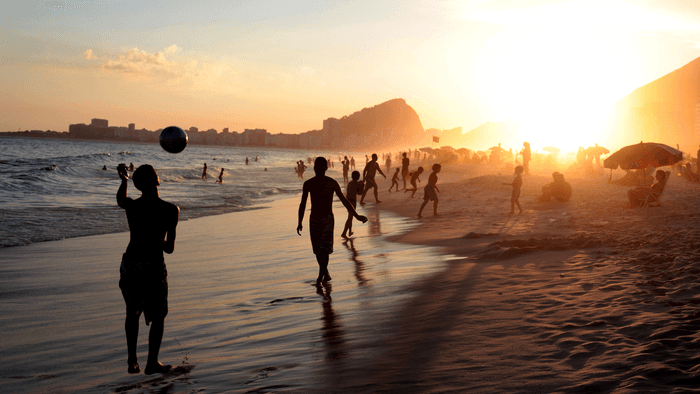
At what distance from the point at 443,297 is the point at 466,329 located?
1235mm

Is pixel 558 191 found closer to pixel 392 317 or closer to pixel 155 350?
pixel 392 317

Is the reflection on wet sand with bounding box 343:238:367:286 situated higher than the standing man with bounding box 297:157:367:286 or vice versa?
the standing man with bounding box 297:157:367:286

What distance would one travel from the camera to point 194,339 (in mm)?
4750

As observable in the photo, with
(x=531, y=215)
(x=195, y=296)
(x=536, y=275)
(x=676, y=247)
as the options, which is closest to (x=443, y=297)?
(x=536, y=275)

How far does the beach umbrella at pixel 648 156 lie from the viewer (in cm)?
1459

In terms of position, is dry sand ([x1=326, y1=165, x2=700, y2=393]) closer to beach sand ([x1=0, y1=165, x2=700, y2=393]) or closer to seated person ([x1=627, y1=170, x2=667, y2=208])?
beach sand ([x1=0, y1=165, x2=700, y2=393])

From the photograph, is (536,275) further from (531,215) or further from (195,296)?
(531,215)

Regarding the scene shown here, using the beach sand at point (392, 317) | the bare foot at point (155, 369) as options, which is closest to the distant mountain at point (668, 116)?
the beach sand at point (392, 317)

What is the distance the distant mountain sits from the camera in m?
107

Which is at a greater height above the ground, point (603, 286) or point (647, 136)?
point (647, 136)

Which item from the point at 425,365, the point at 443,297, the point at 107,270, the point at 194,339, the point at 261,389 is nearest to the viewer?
the point at 261,389

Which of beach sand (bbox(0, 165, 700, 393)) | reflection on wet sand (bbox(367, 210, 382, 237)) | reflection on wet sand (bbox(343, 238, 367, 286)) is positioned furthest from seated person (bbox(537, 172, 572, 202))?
reflection on wet sand (bbox(343, 238, 367, 286))

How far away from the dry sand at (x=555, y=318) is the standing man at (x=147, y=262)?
1.79 metres

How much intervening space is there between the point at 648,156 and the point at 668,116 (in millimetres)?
116248
